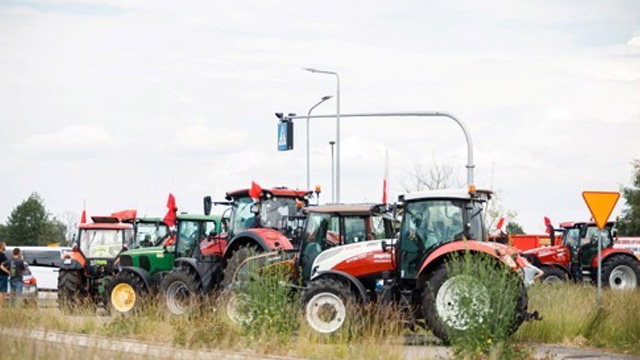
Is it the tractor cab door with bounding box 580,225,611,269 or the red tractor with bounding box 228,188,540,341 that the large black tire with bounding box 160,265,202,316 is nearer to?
the red tractor with bounding box 228,188,540,341

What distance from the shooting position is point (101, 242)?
107 ft

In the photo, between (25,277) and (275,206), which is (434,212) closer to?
(275,206)

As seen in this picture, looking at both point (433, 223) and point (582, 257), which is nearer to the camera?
point (433, 223)

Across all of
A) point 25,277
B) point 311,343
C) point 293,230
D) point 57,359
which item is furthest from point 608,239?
point 57,359

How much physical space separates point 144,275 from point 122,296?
28.1 inches

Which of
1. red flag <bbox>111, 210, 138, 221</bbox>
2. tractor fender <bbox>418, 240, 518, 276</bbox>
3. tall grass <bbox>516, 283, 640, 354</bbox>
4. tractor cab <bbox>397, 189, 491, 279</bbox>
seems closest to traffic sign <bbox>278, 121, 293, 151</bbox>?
red flag <bbox>111, 210, 138, 221</bbox>

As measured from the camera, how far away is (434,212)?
65.7ft

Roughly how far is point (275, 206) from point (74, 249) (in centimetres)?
805

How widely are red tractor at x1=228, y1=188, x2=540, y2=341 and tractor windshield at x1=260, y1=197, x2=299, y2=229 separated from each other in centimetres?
419

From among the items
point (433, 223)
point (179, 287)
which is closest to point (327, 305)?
point (433, 223)

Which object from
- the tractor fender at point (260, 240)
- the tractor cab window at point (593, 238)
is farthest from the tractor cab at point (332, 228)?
the tractor cab window at point (593, 238)

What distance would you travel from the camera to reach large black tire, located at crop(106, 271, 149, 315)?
1078 inches

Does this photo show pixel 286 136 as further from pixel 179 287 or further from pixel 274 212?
pixel 179 287

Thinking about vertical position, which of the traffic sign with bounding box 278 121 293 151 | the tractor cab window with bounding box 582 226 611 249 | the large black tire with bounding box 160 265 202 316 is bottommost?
the large black tire with bounding box 160 265 202 316
